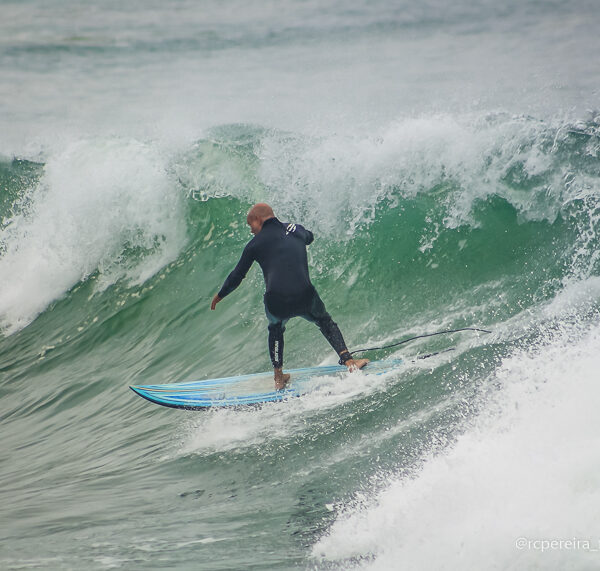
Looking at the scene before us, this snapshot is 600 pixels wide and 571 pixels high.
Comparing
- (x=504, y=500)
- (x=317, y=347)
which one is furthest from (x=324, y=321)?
(x=504, y=500)

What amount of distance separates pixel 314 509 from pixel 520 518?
4.37 ft

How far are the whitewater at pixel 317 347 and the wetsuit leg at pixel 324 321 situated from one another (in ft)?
0.98

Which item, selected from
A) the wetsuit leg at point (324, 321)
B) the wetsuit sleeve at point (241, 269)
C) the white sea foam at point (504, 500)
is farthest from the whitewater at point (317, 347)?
the wetsuit sleeve at point (241, 269)

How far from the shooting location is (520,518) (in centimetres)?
297

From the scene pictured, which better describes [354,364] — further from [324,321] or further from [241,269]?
[241,269]

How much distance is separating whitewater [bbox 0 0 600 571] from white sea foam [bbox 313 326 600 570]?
0.04ft

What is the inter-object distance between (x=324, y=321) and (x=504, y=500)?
2615 mm

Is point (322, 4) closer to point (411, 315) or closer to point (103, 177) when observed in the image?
point (103, 177)

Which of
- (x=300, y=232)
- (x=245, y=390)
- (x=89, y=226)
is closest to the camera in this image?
(x=300, y=232)

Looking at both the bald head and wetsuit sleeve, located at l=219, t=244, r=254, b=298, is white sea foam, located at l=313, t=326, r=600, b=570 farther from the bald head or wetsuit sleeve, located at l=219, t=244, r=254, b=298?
the bald head

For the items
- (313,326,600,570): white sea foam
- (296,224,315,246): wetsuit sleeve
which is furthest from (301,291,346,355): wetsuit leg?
(313,326,600,570): white sea foam

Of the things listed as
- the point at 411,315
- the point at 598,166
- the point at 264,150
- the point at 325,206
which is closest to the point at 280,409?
the point at 411,315

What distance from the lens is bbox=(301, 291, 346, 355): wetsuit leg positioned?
548 cm

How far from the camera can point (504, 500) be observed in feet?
10.2
